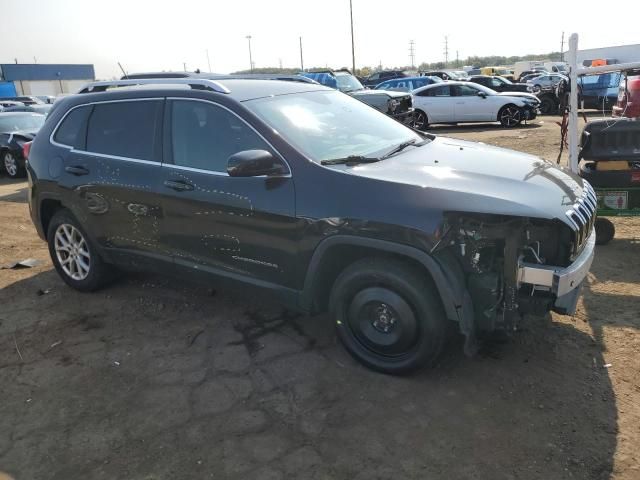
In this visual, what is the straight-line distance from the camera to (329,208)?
Answer: 3.30 metres

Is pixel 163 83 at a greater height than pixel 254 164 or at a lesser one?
greater

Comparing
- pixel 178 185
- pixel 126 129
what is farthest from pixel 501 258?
pixel 126 129

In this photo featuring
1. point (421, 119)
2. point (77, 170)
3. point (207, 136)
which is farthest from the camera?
point (421, 119)

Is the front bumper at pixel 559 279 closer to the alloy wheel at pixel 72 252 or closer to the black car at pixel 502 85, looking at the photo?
the alloy wheel at pixel 72 252

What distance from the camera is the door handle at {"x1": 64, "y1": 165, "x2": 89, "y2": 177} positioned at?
4594mm

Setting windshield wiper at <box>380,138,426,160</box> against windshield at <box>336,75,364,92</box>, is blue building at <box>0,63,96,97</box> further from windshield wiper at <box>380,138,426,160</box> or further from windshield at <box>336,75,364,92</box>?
windshield wiper at <box>380,138,426,160</box>

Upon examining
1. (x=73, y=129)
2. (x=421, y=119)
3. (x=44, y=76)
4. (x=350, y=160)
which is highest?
(x=44, y=76)

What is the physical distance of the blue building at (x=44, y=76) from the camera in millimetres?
61344

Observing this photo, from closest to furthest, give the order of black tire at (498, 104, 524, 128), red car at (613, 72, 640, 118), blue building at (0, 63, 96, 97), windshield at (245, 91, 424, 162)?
windshield at (245, 91, 424, 162) < red car at (613, 72, 640, 118) < black tire at (498, 104, 524, 128) < blue building at (0, 63, 96, 97)

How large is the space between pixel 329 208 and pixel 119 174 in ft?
6.54

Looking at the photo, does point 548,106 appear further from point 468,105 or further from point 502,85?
point 468,105

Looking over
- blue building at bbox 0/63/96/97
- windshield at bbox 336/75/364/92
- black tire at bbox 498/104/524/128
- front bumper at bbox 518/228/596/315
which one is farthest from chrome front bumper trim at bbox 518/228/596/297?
blue building at bbox 0/63/96/97

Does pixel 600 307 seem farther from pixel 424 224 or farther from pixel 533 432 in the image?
pixel 424 224

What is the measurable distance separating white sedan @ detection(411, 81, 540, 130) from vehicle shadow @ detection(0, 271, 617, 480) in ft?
49.2
